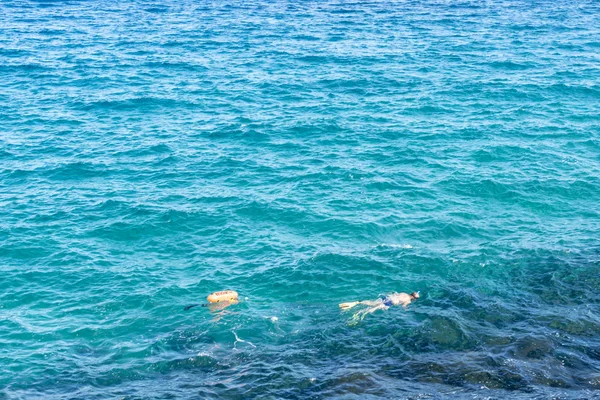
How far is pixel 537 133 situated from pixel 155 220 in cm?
4043

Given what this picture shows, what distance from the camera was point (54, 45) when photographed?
95125 millimetres

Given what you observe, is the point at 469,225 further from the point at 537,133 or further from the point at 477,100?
the point at 477,100

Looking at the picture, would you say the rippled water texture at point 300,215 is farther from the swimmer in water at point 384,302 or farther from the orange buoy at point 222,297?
the orange buoy at point 222,297

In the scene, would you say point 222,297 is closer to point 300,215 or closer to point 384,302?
point 384,302

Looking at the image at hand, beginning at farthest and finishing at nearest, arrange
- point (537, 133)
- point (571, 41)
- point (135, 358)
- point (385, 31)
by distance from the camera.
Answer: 1. point (385, 31)
2. point (571, 41)
3. point (537, 133)
4. point (135, 358)

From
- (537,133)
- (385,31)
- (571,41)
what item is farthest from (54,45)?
(571,41)

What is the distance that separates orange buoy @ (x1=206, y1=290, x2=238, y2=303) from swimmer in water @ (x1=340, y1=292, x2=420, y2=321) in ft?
24.7

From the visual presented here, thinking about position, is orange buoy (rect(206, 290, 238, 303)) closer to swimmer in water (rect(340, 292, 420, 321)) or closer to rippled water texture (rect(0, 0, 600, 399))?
rippled water texture (rect(0, 0, 600, 399))

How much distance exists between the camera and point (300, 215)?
5319cm

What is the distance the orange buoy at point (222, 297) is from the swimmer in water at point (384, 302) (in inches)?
296

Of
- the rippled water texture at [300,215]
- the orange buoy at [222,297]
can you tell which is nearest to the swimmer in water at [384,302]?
the rippled water texture at [300,215]

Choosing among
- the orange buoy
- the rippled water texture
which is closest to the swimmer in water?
the rippled water texture

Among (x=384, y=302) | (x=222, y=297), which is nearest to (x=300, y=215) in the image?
(x=222, y=297)

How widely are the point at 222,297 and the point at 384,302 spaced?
11.1 m
